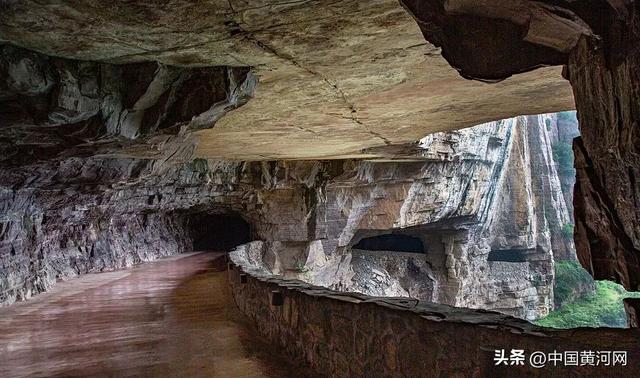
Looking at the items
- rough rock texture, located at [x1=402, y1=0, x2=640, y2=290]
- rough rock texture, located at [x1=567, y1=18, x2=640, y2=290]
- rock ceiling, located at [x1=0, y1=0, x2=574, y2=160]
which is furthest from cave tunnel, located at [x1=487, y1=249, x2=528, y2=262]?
rough rock texture, located at [x1=402, y1=0, x2=640, y2=290]

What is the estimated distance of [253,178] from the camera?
1466 cm

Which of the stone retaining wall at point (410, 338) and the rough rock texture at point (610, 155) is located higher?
the rough rock texture at point (610, 155)

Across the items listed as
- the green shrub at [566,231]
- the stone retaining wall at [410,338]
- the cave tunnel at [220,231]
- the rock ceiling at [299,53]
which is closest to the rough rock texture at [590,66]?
the rock ceiling at [299,53]

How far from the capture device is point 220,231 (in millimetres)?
26391

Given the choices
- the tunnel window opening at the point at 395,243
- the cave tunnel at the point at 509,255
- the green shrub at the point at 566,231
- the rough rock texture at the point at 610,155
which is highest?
the rough rock texture at the point at 610,155

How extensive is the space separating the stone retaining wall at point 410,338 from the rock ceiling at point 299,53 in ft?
7.91

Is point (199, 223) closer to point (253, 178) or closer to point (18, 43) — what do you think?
point (253, 178)

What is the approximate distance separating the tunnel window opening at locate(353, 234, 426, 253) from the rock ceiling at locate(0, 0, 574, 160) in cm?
1700

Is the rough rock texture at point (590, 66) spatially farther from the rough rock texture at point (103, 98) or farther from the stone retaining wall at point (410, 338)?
the rough rock texture at point (103, 98)

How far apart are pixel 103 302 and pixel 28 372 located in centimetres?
438

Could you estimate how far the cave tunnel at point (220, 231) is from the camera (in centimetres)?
2523

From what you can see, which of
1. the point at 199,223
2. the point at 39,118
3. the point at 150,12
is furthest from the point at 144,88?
the point at 199,223

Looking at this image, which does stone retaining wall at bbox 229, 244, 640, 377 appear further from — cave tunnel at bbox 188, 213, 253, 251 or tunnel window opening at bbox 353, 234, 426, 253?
cave tunnel at bbox 188, 213, 253, 251

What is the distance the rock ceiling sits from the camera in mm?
3477
